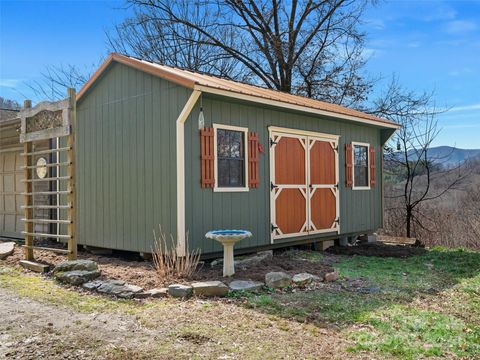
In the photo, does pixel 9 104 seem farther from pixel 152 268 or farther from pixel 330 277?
pixel 330 277

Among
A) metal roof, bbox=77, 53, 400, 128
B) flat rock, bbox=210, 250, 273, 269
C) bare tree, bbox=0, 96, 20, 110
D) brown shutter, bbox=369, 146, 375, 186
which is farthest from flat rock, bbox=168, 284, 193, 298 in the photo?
bare tree, bbox=0, 96, 20, 110

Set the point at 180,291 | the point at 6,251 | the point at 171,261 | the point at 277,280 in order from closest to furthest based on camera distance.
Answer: the point at 180,291 < the point at 277,280 < the point at 171,261 < the point at 6,251

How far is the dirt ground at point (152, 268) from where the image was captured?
5.77 meters

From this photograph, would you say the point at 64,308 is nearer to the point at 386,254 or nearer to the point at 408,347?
the point at 408,347

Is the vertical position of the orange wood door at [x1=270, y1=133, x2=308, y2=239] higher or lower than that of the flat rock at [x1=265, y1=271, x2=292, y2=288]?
higher

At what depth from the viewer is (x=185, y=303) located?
4758mm

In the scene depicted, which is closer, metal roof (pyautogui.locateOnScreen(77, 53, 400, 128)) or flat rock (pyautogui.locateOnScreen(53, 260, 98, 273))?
flat rock (pyautogui.locateOnScreen(53, 260, 98, 273))

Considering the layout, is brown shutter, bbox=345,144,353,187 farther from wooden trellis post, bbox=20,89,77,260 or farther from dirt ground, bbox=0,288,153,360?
dirt ground, bbox=0,288,153,360

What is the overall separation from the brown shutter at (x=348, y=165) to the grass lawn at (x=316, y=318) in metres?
3.38

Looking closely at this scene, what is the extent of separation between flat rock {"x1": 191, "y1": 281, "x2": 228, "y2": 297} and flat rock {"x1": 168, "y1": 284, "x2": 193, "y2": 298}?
0.23ft

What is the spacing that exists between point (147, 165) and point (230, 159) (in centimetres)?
128

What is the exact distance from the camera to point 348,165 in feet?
31.3

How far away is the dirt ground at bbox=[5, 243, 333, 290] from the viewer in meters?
5.77

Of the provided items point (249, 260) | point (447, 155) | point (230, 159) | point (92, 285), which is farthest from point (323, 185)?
point (447, 155)
